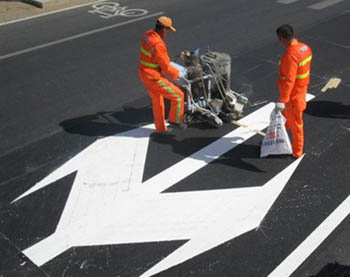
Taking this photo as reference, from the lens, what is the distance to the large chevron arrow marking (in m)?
5.29

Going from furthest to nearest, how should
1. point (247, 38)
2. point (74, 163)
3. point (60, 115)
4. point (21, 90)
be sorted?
point (247, 38) < point (21, 90) < point (60, 115) < point (74, 163)

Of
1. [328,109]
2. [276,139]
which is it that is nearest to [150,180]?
[276,139]

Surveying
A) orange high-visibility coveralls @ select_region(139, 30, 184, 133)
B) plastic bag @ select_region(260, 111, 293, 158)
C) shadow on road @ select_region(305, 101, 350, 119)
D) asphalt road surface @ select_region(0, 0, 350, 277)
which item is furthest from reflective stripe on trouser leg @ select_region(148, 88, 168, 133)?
shadow on road @ select_region(305, 101, 350, 119)

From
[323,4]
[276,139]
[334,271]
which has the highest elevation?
[323,4]

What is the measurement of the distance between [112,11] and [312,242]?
10.9 metres

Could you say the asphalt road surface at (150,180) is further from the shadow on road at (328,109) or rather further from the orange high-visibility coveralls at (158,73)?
the orange high-visibility coveralls at (158,73)

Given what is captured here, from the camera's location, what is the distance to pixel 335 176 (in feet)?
20.7

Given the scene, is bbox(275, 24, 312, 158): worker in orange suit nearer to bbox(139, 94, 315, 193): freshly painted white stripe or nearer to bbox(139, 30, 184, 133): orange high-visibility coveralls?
bbox(139, 94, 315, 193): freshly painted white stripe

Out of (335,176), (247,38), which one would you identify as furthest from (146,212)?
(247,38)

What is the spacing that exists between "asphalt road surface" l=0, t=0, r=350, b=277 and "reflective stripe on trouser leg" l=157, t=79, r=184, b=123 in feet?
1.19

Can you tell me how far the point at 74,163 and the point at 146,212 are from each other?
5.38ft

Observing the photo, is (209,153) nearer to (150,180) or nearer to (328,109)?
(150,180)

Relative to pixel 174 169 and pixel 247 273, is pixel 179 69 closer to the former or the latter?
pixel 174 169

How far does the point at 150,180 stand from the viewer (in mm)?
6344
